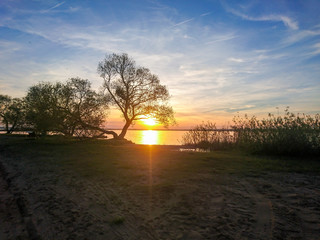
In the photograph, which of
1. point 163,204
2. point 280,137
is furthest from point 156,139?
point 163,204

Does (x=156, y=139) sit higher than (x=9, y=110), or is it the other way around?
(x=9, y=110)

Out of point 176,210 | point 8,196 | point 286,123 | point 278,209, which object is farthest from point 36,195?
point 286,123

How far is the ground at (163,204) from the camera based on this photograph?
422 cm

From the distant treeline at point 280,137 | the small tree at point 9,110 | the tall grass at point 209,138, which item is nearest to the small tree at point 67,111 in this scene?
the tall grass at point 209,138

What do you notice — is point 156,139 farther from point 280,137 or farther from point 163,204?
point 163,204

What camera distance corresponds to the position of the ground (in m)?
4.22

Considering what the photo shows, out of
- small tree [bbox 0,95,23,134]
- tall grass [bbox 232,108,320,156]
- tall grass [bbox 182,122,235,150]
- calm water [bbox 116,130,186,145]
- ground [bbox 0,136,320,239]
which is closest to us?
ground [bbox 0,136,320,239]

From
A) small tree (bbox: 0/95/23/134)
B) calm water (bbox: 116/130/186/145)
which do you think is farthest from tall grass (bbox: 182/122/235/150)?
small tree (bbox: 0/95/23/134)

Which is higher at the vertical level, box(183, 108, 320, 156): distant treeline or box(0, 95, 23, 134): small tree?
box(0, 95, 23, 134): small tree

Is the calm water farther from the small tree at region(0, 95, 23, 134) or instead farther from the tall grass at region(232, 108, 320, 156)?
the small tree at region(0, 95, 23, 134)

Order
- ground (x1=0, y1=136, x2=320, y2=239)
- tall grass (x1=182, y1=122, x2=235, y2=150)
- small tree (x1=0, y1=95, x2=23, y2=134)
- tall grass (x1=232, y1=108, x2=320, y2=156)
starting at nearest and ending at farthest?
ground (x1=0, y1=136, x2=320, y2=239) → tall grass (x1=232, y1=108, x2=320, y2=156) → tall grass (x1=182, y1=122, x2=235, y2=150) → small tree (x1=0, y1=95, x2=23, y2=134)

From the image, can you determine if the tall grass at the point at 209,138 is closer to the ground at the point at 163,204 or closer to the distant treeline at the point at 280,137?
the distant treeline at the point at 280,137

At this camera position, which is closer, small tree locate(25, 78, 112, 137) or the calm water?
small tree locate(25, 78, 112, 137)

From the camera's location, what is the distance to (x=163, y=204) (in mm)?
5449
